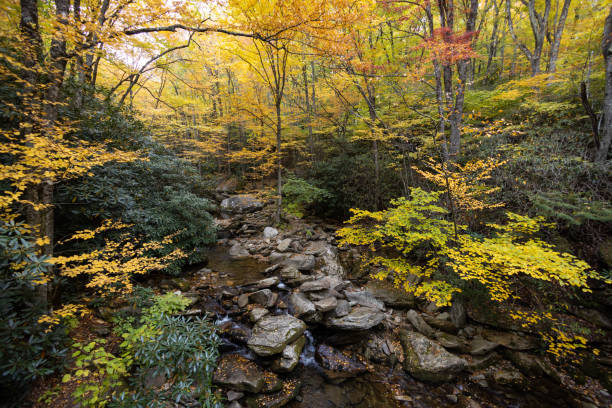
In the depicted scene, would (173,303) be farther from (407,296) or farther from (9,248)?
(407,296)

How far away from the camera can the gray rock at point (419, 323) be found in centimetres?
405

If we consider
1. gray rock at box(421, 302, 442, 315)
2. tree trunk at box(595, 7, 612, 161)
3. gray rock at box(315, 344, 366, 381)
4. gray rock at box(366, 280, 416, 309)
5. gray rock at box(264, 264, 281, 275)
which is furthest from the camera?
gray rock at box(264, 264, 281, 275)

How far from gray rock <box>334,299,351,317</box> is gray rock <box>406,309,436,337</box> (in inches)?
48.7

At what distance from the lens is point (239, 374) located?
3.21 meters

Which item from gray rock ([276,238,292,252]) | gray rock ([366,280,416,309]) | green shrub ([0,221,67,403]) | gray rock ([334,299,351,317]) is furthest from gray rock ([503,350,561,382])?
green shrub ([0,221,67,403])

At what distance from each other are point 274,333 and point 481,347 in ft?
11.6

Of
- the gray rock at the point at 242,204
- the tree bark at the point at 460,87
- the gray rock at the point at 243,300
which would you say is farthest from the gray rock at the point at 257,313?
the gray rock at the point at 242,204

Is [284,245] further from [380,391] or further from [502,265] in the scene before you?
[502,265]

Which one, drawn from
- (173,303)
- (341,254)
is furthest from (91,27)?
(341,254)

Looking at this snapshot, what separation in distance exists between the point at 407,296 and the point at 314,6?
6.41 metres

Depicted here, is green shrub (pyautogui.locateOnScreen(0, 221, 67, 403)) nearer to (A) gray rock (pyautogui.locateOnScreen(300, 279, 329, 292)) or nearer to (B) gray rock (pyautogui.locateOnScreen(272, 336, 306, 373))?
(B) gray rock (pyautogui.locateOnScreen(272, 336, 306, 373))

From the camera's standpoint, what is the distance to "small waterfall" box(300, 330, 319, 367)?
3.70 metres

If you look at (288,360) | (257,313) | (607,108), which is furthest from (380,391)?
(607,108)

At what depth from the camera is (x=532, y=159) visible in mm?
5430
